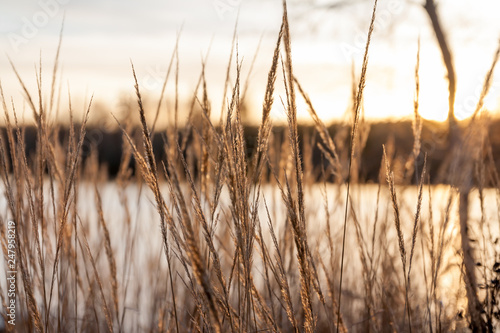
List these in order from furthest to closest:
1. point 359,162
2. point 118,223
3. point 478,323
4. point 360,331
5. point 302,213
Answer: point 118,223 → point 359,162 → point 360,331 → point 478,323 → point 302,213

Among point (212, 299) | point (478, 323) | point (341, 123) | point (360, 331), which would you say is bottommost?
point (360, 331)

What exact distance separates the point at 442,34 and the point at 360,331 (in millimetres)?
2092

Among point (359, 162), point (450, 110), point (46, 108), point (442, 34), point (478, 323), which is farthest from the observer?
point (442, 34)

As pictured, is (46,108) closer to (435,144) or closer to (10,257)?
(10,257)

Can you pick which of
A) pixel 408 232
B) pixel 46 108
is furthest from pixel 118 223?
pixel 46 108

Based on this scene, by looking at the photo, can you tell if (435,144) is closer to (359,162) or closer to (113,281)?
(359,162)

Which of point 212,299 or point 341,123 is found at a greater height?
point 341,123

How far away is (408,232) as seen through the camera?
10.8ft

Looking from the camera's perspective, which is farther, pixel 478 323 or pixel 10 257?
pixel 478 323

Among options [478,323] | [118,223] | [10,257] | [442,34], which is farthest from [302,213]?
[118,223]

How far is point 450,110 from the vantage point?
10.7ft

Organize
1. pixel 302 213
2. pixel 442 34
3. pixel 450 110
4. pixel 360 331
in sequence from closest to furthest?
pixel 302 213, pixel 360 331, pixel 450 110, pixel 442 34

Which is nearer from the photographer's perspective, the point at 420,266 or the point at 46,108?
the point at 46,108

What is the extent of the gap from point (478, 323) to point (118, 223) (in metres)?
2.99
